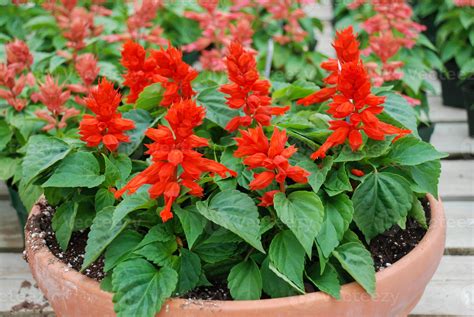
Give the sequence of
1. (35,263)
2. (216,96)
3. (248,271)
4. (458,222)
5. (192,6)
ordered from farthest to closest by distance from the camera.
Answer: (192,6) < (458,222) < (216,96) < (35,263) < (248,271)

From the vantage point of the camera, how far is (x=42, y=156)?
6.22ft

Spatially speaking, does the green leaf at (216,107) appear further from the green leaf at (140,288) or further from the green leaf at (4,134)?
the green leaf at (4,134)

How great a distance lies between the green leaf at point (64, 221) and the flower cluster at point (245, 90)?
47 cm

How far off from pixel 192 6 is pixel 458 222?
196cm

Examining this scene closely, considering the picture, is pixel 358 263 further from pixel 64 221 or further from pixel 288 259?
pixel 64 221

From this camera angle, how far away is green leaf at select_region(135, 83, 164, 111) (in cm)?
202

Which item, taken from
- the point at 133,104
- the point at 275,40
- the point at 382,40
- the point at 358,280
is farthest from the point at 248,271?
→ the point at 275,40

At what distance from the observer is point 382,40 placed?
303 centimetres

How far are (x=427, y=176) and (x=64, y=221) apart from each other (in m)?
0.96

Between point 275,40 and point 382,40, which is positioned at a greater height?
point 382,40

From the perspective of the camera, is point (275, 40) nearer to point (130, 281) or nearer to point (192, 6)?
point (192, 6)

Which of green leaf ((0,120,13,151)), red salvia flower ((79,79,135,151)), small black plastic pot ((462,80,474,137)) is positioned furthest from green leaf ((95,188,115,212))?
small black plastic pot ((462,80,474,137))

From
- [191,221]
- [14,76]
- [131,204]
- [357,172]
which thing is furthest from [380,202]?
[14,76]

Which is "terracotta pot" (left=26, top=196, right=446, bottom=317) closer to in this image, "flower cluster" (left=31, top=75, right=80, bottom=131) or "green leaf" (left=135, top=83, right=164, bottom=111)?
"green leaf" (left=135, top=83, right=164, bottom=111)
